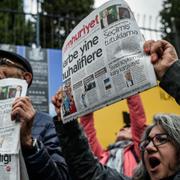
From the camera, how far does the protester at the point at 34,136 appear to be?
5.97 ft

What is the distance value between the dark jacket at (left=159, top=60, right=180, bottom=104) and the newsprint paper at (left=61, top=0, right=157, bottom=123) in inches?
3.7

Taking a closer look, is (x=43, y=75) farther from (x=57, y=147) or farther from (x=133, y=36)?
(x=133, y=36)

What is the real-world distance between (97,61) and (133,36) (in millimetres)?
196

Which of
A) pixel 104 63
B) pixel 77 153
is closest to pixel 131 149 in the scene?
pixel 77 153

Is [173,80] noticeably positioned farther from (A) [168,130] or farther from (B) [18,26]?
(B) [18,26]

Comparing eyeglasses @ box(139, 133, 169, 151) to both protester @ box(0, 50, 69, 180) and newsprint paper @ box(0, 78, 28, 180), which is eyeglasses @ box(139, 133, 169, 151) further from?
newsprint paper @ box(0, 78, 28, 180)

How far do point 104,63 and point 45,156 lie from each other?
44cm

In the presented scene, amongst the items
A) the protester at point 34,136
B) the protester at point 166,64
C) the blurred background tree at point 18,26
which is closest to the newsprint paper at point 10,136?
the protester at point 34,136

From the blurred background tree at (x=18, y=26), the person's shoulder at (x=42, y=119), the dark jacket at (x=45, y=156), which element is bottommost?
the dark jacket at (x=45, y=156)

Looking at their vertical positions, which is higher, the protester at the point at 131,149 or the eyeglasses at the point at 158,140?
the protester at the point at 131,149

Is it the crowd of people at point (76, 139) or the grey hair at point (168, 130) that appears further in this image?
the grey hair at point (168, 130)

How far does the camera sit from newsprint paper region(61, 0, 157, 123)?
156 centimetres

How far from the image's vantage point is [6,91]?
6.20 feet

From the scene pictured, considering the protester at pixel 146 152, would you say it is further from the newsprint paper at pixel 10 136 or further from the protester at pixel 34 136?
the newsprint paper at pixel 10 136
